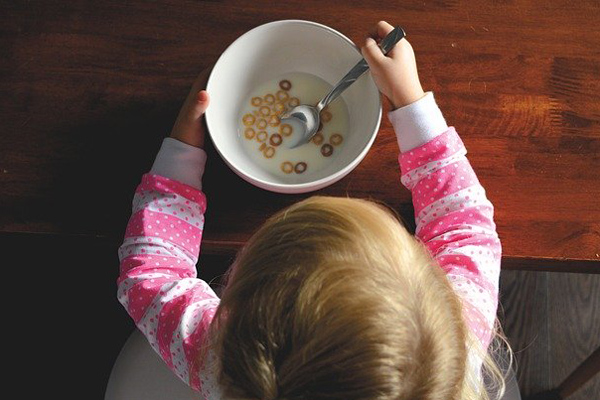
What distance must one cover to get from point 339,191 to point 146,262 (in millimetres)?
236

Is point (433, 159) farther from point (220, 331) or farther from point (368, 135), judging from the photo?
point (220, 331)

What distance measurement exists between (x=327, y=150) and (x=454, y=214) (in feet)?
0.55

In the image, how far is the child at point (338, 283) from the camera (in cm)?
54

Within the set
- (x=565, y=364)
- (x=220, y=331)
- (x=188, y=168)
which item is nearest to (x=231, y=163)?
(x=188, y=168)

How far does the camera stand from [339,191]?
763mm

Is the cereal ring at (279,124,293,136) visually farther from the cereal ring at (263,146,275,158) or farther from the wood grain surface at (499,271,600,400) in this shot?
the wood grain surface at (499,271,600,400)

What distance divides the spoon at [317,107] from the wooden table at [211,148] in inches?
2.7

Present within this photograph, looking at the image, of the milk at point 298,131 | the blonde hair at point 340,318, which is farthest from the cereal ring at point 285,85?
the blonde hair at point 340,318

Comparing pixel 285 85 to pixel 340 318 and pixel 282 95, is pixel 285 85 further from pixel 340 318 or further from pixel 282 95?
pixel 340 318

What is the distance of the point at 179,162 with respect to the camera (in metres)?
0.75

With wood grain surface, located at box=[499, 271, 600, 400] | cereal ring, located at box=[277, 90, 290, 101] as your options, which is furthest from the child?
wood grain surface, located at box=[499, 271, 600, 400]

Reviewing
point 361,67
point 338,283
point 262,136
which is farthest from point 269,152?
point 338,283

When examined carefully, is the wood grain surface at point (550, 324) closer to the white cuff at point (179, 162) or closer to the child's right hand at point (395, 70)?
the child's right hand at point (395, 70)

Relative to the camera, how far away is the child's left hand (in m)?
0.74
